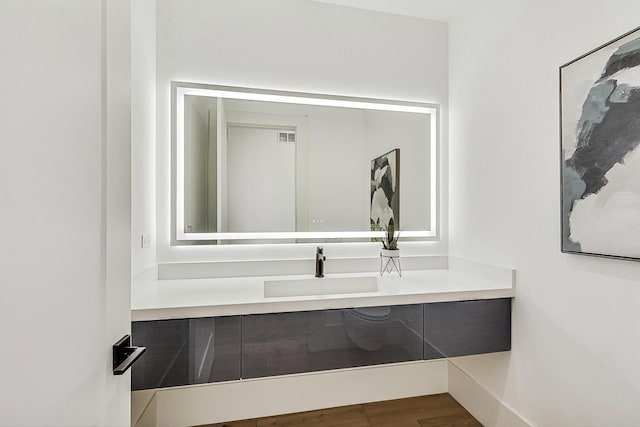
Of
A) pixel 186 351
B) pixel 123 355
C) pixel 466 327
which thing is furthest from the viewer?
pixel 466 327

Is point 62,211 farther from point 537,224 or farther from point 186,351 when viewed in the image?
point 537,224

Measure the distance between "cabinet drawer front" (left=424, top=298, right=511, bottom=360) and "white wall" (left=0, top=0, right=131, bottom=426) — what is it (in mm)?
1273

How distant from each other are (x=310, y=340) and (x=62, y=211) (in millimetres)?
1132

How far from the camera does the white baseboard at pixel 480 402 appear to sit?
1723mm

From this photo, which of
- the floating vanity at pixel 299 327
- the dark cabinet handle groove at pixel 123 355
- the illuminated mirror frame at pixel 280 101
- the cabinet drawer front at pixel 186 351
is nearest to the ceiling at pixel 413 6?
the illuminated mirror frame at pixel 280 101

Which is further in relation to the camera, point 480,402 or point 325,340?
point 480,402

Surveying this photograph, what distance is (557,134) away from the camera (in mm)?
1438

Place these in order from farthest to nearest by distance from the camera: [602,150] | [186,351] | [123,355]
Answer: [186,351]
[602,150]
[123,355]

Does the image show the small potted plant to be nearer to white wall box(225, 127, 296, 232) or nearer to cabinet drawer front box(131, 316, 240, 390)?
white wall box(225, 127, 296, 232)

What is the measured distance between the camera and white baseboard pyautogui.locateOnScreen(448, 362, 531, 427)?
1.72 meters

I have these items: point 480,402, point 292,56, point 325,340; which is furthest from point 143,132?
point 480,402

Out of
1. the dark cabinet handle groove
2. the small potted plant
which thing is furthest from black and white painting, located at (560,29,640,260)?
the dark cabinet handle groove

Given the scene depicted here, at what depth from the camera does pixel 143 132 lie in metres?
1.68

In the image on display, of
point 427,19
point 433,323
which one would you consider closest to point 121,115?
point 433,323
